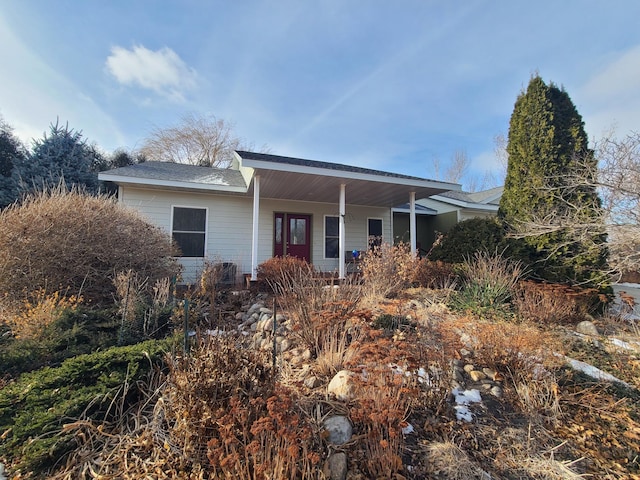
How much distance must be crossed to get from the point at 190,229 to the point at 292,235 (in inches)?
123

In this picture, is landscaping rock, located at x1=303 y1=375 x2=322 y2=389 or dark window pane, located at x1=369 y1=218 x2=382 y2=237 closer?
landscaping rock, located at x1=303 y1=375 x2=322 y2=389

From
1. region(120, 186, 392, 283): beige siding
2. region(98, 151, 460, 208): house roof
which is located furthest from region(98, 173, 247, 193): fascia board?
region(120, 186, 392, 283): beige siding

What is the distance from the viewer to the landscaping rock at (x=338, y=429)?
1.82 meters

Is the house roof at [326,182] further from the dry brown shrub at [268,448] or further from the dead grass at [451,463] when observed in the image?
the dead grass at [451,463]

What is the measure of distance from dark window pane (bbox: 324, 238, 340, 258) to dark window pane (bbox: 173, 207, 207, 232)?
4022 millimetres

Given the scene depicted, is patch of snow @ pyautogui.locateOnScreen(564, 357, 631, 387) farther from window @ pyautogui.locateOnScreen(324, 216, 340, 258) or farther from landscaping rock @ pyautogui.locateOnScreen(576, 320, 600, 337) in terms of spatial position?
window @ pyautogui.locateOnScreen(324, 216, 340, 258)

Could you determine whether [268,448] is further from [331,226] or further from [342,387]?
[331,226]

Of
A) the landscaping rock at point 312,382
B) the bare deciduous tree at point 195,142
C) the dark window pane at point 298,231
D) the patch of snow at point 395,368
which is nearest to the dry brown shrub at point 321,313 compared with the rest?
the landscaping rock at point 312,382

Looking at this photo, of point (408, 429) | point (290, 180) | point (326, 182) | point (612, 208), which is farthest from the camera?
point (326, 182)

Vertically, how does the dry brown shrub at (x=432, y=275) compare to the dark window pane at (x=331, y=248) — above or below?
below

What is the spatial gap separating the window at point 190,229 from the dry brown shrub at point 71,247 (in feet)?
7.52

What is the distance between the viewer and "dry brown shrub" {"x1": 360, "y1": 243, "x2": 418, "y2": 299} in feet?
17.4

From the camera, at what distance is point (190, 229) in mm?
7941

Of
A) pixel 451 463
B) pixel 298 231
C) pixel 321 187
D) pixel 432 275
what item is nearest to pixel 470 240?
pixel 432 275
